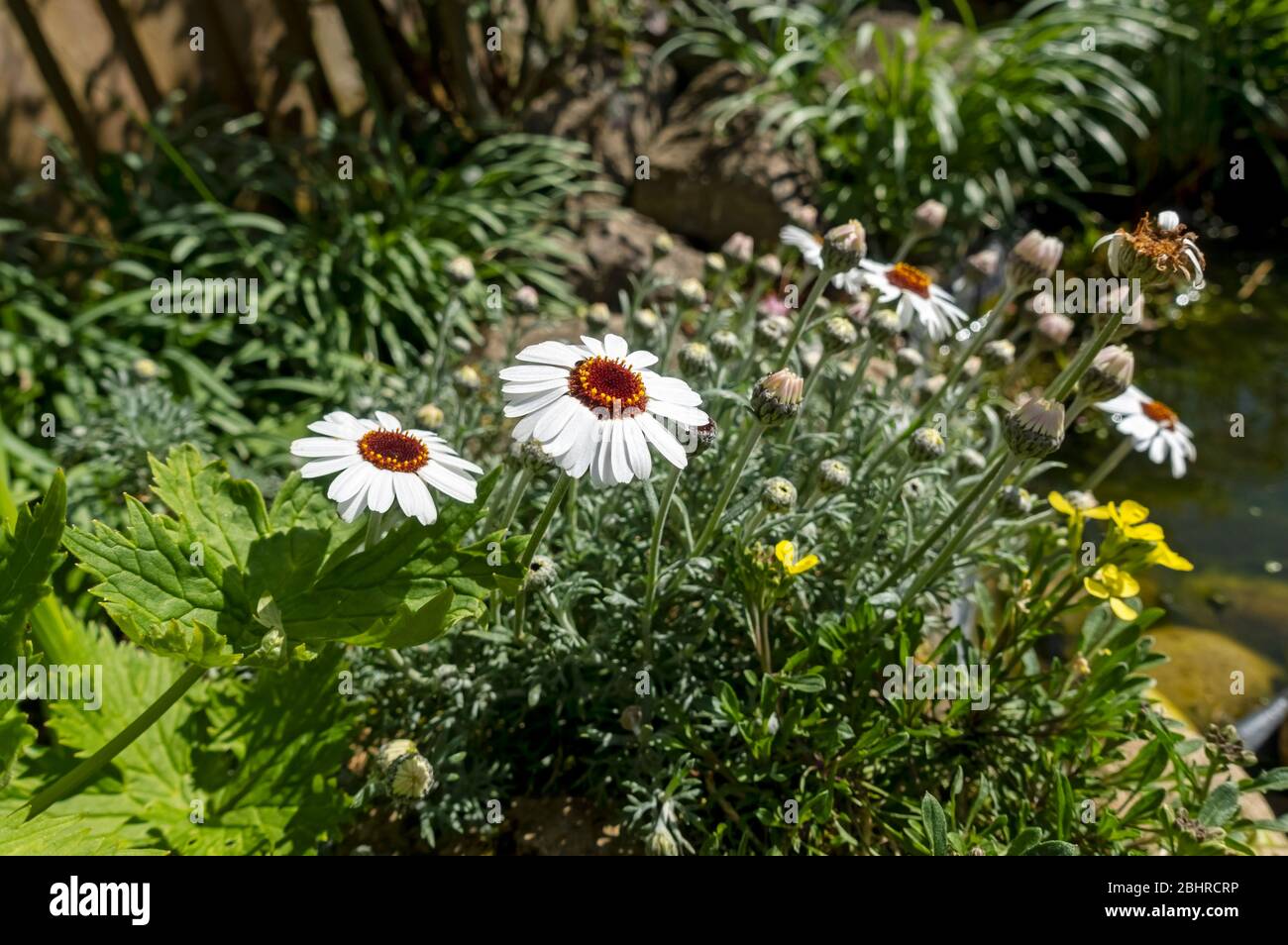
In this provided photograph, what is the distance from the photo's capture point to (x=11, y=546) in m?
1.29

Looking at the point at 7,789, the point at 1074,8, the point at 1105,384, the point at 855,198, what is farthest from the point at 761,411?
the point at 1074,8

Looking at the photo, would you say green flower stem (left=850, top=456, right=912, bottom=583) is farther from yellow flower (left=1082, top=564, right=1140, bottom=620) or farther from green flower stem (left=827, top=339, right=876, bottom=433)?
yellow flower (left=1082, top=564, right=1140, bottom=620)

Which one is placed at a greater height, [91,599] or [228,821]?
[91,599]

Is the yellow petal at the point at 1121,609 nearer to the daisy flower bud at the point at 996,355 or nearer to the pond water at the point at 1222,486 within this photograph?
the daisy flower bud at the point at 996,355

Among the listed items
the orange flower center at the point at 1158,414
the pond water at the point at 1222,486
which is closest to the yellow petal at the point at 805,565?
the orange flower center at the point at 1158,414

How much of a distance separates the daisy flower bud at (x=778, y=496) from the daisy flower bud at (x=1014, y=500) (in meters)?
0.42

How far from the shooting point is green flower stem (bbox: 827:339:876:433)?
6.09 feet

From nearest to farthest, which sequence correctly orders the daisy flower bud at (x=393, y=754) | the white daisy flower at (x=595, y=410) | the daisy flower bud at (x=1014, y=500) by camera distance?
the white daisy flower at (x=595, y=410) < the daisy flower bud at (x=393, y=754) < the daisy flower bud at (x=1014, y=500)

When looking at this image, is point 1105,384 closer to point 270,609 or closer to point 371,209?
point 270,609

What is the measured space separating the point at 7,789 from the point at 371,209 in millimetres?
2306

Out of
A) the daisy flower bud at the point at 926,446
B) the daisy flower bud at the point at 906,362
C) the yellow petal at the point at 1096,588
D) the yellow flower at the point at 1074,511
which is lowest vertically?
the yellow petal at the point at 1096,588

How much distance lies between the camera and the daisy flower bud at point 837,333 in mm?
1752

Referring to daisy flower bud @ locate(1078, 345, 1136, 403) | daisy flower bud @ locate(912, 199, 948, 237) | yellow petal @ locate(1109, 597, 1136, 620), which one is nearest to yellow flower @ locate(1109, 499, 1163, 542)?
yellow petal @ locate(1109, 597, 1136, 620)

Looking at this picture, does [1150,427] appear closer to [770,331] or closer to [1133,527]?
[1133,527]
